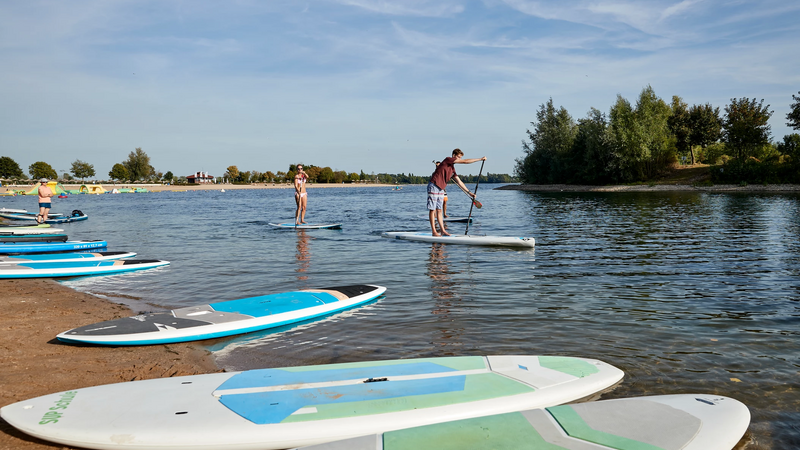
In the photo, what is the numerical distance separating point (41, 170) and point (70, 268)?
13551cm

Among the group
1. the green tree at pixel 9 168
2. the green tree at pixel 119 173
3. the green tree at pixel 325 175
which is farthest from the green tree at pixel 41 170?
the green tree at pixel 325 175

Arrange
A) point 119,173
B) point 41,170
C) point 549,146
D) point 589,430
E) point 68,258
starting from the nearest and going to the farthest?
point 589,430
point 68,258
point 549,146
point 41,170
point 119,173

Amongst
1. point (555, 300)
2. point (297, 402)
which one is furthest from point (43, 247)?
point (555, 300)

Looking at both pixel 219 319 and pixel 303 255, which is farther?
pixel 303 255

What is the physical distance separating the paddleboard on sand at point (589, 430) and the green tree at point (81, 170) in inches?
6036

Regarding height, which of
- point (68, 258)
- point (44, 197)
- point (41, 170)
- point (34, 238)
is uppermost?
point (41, 170)

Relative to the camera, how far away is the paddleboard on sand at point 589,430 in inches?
109

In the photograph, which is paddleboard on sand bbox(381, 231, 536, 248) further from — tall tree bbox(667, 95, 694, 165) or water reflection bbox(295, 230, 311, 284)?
tall tree bbox(667, 95, 694, 165)

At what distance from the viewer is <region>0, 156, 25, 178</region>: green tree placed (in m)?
108

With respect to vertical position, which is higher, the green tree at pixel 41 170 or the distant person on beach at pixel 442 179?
the green tree at pixel 41 170

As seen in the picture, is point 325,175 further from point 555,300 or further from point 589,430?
point 589,430

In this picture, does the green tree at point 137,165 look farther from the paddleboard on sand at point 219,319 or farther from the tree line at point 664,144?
the paddleboard on sand at point 219,319

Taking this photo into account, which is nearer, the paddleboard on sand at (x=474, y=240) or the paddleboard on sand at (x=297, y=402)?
the paddleboard on sand at (x=297, y=402)

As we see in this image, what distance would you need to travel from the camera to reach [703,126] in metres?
56.4
